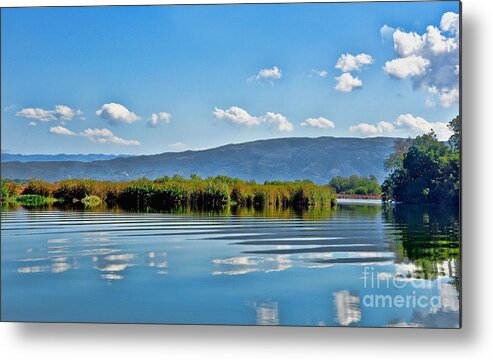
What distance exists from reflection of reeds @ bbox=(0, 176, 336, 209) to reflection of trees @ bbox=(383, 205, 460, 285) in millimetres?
489

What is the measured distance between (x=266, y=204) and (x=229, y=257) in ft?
1.54

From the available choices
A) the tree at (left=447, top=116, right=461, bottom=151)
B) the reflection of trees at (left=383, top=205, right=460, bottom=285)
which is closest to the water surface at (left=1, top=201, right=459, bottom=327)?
the reflection of trees at (left=383, top=205, right=460, bottom=285)

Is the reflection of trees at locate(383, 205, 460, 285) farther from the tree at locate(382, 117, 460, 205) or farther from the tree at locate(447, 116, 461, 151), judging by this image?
the tree at locate(447, 116, 461, 151)

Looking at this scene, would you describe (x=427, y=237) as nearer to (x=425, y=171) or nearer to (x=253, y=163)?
(x=425, y=171)

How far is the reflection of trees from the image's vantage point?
489cm

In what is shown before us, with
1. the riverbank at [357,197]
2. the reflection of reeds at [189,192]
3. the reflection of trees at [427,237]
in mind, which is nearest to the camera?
the reflection of trees at [427,237]

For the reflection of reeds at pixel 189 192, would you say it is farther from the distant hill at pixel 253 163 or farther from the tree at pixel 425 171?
the tree at pixel 425 171

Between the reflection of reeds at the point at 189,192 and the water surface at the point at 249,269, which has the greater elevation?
the reflection of reeds at the point at 189,192

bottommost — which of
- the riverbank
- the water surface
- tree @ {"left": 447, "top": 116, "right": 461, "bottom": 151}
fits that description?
the water surface

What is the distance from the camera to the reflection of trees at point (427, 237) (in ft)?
16.1

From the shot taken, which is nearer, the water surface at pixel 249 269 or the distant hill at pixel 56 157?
the water surface at pixel 249 269

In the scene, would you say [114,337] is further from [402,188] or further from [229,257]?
[402,188]

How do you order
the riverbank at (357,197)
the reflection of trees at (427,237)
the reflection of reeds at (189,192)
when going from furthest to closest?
the reflection of reeds at (189,192) → the riverbank at (357,197) → the reflection of trees at (427,237)

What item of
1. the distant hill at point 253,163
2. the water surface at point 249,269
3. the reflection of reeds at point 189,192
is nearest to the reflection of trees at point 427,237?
the water surface at point 249,269
